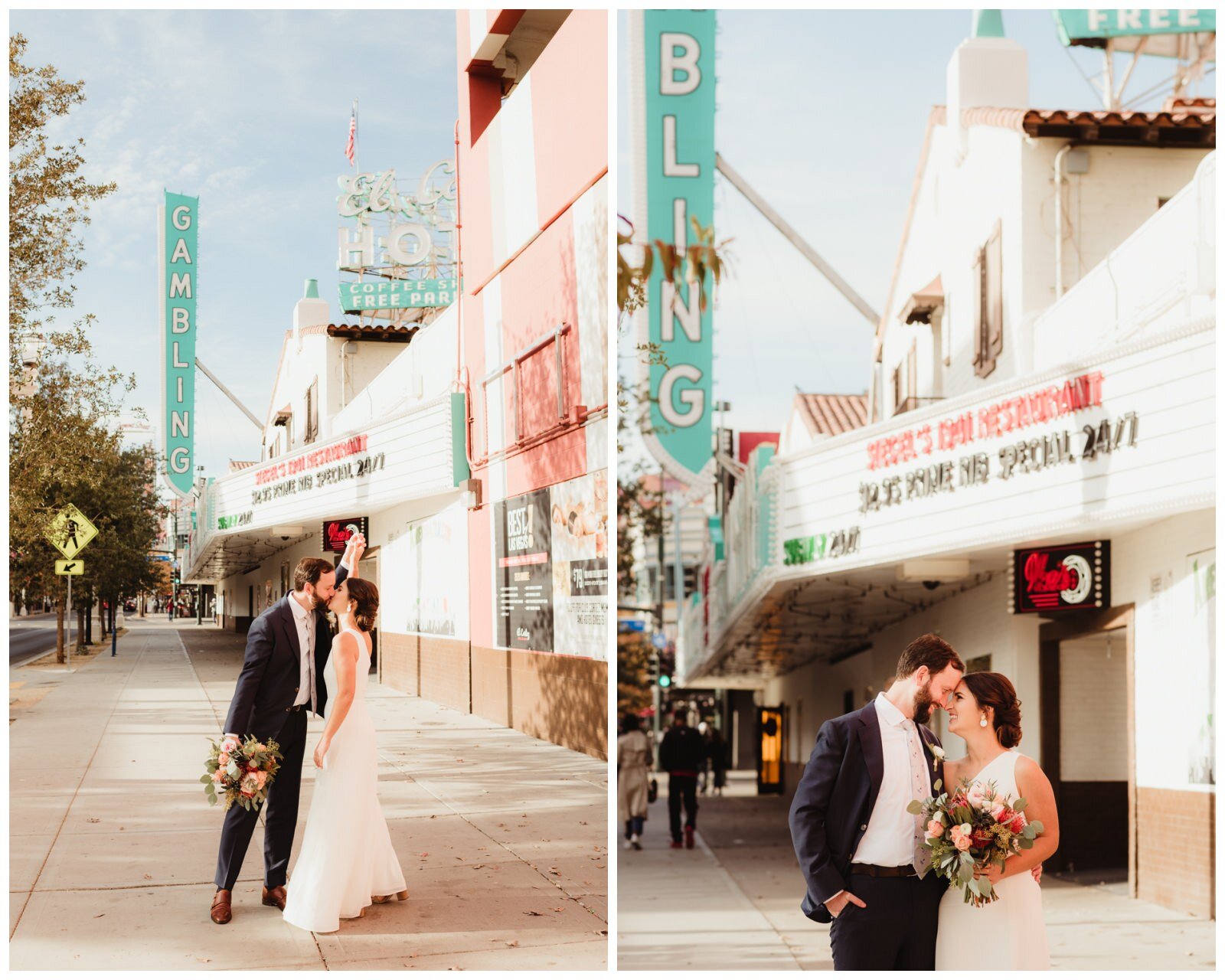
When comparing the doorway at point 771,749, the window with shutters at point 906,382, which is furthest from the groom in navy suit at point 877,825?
the doorway at point 771,749

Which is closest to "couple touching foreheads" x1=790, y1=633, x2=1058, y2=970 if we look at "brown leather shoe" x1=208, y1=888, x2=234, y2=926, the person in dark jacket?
"brown leather shoe" x1=208, y1=888, x2=234, y2=926

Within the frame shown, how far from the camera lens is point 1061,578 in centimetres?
1112

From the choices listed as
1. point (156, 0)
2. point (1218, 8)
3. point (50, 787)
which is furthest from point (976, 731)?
point (50, 787)

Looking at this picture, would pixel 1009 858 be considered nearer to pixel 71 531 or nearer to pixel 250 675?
pixel 250 675

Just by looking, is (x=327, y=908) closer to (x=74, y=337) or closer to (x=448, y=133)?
(x=74, y=337)

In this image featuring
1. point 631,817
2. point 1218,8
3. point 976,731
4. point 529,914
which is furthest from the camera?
point 631,817

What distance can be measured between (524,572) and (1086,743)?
20.4 ft

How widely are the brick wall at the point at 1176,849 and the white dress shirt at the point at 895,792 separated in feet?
19.9

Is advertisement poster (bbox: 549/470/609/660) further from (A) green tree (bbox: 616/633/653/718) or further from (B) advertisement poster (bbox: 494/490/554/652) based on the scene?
(A) green tree (bbox: 616/633/653/718)

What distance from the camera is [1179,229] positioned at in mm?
9367

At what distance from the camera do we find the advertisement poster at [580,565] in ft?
33.2

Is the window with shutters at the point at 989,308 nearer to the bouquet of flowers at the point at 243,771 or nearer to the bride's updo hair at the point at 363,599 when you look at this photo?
the bride's updo hair at the point at 363,599

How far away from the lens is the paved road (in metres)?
8.29

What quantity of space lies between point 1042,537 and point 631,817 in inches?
284
